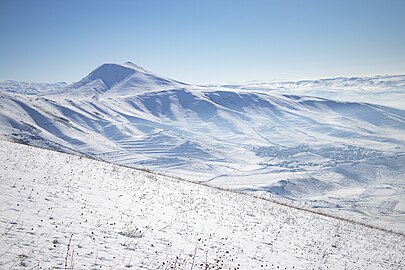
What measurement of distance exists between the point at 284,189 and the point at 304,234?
184m

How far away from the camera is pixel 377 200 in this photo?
18338cm

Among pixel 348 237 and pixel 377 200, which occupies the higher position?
pixel 348 237

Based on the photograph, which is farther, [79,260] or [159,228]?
Answer: [159,228]

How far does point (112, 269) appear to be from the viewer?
10453mm

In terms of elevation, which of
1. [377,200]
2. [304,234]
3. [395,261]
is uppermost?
[304,234]

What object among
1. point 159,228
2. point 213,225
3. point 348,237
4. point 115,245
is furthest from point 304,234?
point 115,245

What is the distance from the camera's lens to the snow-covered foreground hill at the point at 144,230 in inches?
447

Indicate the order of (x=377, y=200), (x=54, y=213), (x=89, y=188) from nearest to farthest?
1. (x=54, y=213)
2. (x=89, y=188)
3. (x=377, y=200)

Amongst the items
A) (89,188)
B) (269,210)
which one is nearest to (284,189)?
(269,210)

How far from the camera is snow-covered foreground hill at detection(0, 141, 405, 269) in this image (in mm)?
11359

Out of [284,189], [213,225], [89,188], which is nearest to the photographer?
[213,225]

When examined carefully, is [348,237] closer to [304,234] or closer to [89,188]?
[304,234]

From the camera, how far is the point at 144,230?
15.5 metres

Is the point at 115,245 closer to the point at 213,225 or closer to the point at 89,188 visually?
the point at 213,225
